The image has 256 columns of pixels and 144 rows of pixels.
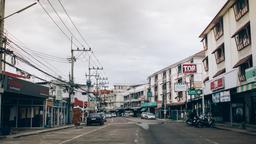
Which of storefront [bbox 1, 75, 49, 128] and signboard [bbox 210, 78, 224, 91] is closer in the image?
storefront [bbox 1, 75, 49, 128]

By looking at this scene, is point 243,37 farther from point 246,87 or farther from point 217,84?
point 217,84

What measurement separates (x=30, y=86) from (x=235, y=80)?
18.5 metres

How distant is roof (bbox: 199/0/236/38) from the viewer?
36425 mm

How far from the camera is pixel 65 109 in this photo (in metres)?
50.0

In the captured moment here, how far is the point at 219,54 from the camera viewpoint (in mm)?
43688

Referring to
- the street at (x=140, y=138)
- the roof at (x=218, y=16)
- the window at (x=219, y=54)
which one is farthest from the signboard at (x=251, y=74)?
the window at (x=219, y=54)

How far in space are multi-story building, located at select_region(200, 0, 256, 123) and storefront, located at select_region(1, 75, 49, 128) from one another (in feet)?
58.6

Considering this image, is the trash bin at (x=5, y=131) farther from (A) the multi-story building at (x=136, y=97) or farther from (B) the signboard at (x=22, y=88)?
(A) the multi-story building at (x=136, y=97)

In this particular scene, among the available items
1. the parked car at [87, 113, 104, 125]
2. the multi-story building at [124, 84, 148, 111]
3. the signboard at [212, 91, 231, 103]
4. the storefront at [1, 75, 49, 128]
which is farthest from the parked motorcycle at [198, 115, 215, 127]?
the multi-story building at [124, 84, 148, 111]

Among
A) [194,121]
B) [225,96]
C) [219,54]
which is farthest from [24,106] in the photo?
[219,54]

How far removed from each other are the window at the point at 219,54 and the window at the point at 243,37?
233 inches

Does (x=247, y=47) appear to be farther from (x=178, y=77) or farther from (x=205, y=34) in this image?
(x=178, y=77)

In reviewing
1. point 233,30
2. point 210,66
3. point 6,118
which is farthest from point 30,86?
point 210,66

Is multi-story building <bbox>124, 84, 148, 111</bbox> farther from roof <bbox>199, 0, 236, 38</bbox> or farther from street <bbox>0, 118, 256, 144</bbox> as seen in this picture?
street <bbox>0, 118, 256, 144</bbox>
